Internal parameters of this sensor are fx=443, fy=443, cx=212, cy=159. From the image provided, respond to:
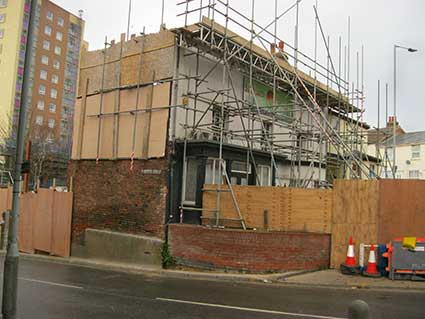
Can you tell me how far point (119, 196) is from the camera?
1650 cm

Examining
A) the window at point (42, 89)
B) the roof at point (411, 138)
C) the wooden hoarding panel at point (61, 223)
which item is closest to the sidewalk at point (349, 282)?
the wooden hoarding panel at point (61, 223)

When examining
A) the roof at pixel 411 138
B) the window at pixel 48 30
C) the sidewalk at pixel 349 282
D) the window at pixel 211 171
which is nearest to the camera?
the sidewalk at pixel 349 282

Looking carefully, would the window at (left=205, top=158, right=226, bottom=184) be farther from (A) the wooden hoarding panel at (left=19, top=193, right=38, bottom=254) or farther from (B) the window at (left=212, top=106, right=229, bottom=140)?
(A) the wooden hoarding panel at (left=19, top=193, right=38, bottom=254)

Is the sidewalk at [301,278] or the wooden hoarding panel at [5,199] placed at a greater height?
the wooden hoarding panel at [5,199]

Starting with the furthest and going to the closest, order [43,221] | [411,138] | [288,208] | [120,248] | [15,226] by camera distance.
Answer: [411,138], [43,221], [120,248], [288,208], [15,226]

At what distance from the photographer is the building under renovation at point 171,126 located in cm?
1520

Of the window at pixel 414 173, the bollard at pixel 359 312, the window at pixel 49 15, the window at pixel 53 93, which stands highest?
the window at pixel 49 15

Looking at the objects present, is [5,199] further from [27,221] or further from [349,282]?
[349,282]

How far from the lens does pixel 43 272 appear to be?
1320 cm

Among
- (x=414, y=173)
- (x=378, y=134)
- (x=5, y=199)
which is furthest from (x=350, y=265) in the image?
(x=414, y=173)

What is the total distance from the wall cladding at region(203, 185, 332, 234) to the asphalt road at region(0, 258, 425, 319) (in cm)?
250

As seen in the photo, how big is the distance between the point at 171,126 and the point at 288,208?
4.91 metres

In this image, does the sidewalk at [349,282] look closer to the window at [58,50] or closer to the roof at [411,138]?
the roof at [411,138]

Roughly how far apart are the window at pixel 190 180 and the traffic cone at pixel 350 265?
5547 mm
